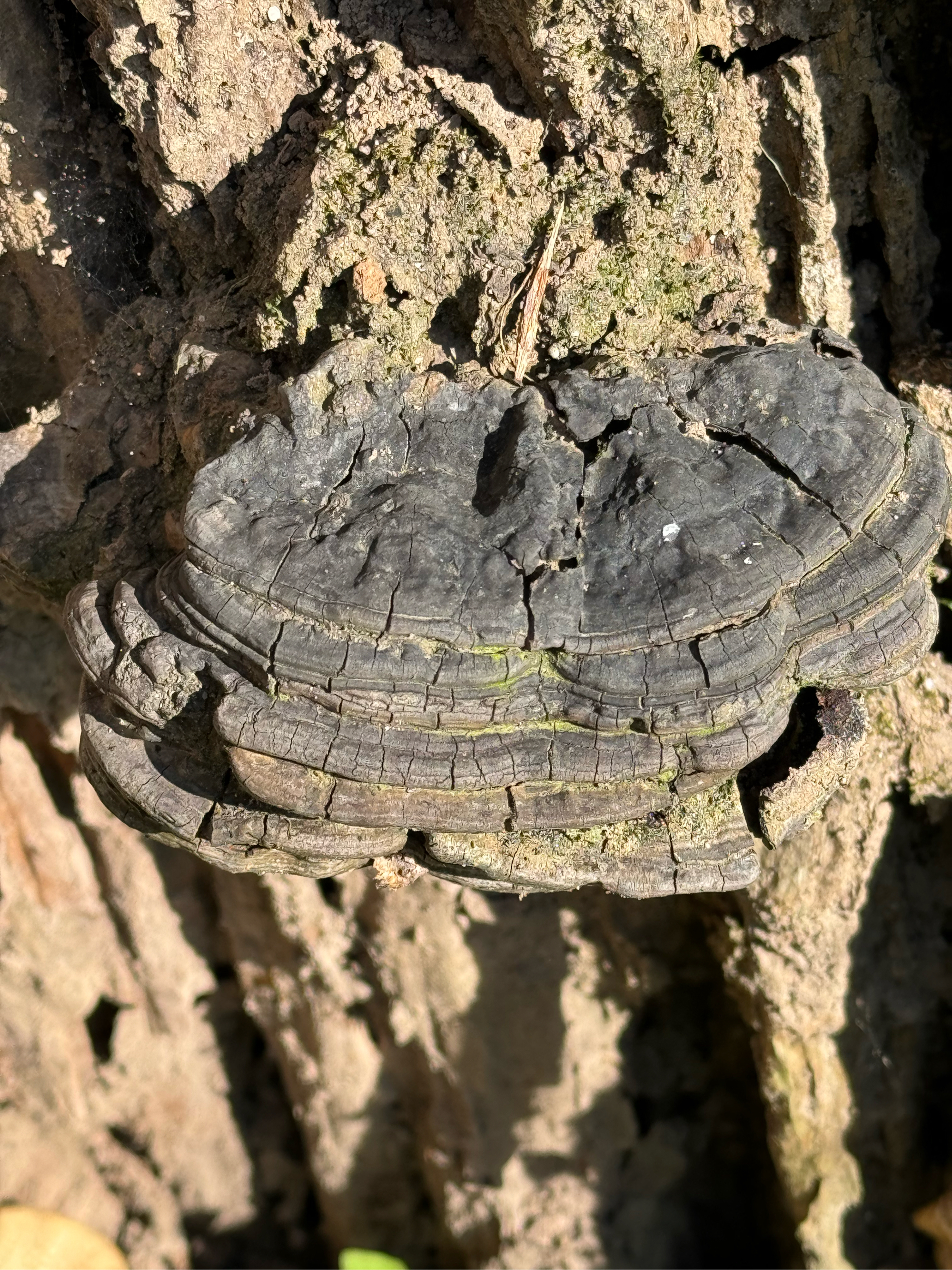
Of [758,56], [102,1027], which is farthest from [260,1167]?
[758,56]

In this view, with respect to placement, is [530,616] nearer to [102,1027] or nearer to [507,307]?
[507,307]

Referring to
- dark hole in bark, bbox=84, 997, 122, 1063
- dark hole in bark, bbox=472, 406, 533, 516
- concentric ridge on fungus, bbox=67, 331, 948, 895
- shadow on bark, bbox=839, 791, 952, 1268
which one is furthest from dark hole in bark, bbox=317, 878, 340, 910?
dark hole in bark, bbox=472, 406, 533, 516

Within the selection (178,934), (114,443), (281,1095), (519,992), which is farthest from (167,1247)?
(114,443)

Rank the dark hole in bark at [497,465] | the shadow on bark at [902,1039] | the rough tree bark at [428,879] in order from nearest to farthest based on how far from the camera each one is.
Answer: the dark hole in bark at [497,465], the rough tree bark at [428,879], the shadow on bark at [902,1039]

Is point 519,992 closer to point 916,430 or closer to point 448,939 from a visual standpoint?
point 448,939

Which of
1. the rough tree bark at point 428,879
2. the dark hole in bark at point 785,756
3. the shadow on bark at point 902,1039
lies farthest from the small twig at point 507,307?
the shadow on bark at point 902,1039

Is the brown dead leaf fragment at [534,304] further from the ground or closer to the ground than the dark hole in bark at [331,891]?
further from the ground

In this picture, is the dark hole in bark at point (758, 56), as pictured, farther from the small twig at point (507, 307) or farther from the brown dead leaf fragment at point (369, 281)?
Answer: the brown dead leaf fragment at point (369, 281)
